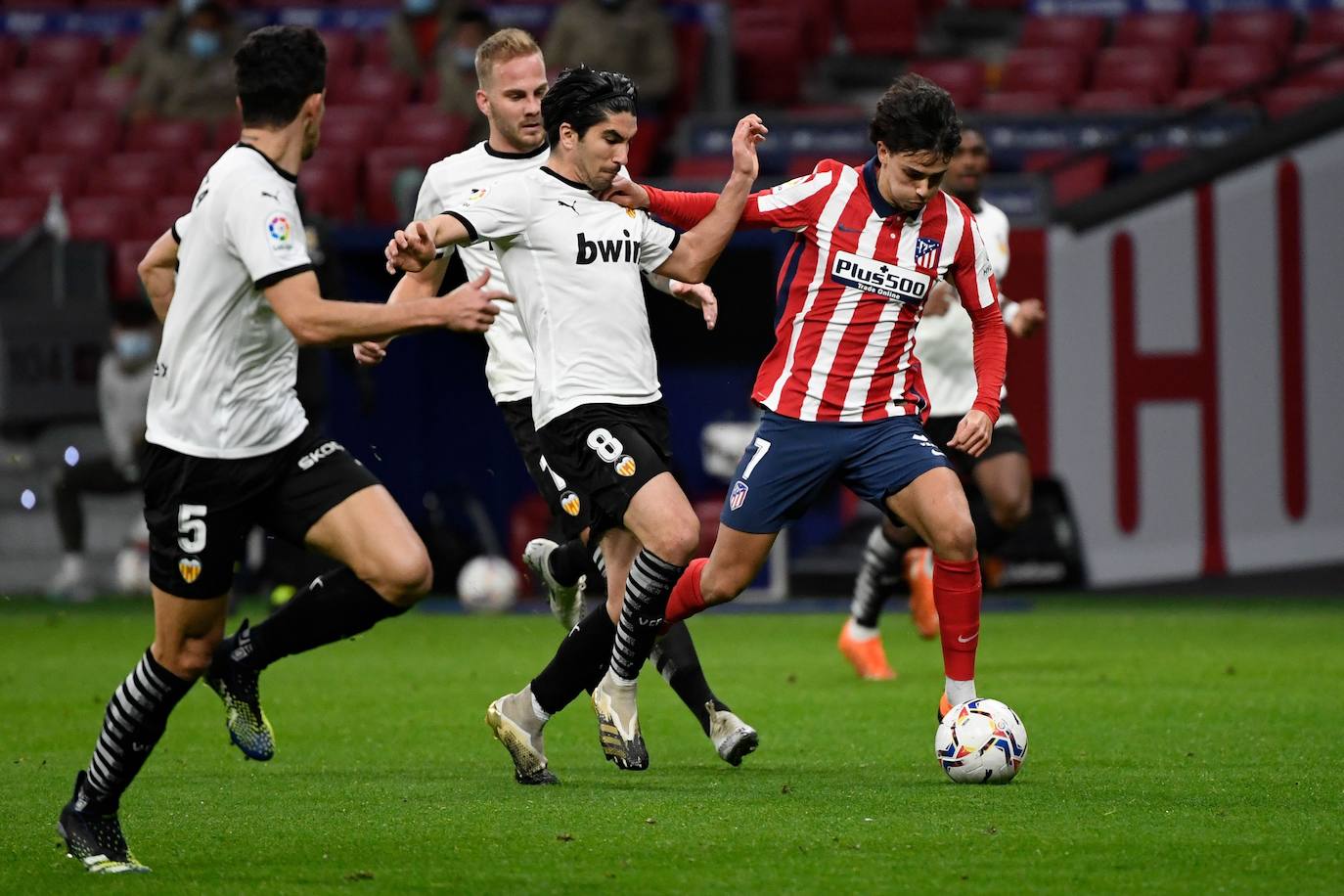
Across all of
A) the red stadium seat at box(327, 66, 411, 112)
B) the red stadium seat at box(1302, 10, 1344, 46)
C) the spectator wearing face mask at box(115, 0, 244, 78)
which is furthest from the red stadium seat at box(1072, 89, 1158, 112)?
the spectator wearing face mask at box(115, 0, 244, 78)

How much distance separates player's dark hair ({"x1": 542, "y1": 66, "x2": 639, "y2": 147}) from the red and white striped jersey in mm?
370


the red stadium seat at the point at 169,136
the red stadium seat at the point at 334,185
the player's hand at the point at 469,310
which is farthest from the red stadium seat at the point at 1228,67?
the player's hand at the point at 469,310

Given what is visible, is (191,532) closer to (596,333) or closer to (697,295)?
(596,333)

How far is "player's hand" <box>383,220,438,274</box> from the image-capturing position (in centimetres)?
559

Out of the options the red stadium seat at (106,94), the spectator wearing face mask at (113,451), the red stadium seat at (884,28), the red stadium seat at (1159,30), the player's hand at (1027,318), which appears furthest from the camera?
the red stadium seat at (106,94)

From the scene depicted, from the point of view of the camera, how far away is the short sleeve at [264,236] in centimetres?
490

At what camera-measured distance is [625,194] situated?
629 cm

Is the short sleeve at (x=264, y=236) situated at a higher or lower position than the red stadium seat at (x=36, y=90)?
lower

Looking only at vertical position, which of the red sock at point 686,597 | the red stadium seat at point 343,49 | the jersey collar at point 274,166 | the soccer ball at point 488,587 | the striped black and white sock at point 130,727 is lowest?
the soccer ball at point 488,587

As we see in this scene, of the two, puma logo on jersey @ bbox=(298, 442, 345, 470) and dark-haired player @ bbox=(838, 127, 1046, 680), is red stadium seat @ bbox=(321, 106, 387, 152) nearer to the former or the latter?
dark-haired player @ bbox=(838, 127, 1046, 680)

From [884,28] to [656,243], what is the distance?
11.6m

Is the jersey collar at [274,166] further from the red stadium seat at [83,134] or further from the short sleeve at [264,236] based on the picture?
the red stadium seat at [83,134]

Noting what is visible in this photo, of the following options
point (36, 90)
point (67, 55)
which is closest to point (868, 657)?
point (36, 90)

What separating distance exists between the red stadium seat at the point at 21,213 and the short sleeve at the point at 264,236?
487 inches
